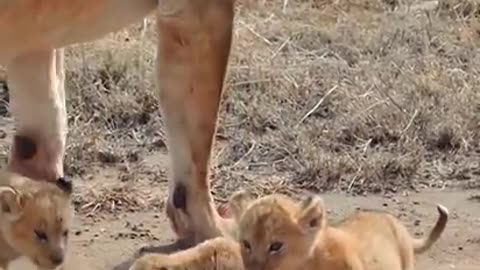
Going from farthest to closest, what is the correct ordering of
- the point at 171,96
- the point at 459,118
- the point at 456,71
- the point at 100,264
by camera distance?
the point at 456,71
the point at 459,118
the point at 100,264
the point at 171,96

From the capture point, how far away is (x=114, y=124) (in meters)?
6.29

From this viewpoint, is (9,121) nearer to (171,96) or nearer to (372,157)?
(372,157)

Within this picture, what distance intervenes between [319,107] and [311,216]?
2530 millimetres

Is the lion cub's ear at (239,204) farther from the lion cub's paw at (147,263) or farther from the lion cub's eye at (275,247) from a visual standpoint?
the lion cub's paw at (147,263)

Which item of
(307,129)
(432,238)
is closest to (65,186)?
(432,238)

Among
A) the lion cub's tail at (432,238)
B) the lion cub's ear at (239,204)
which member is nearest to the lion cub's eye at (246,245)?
the lion cub's ear at (239,204)

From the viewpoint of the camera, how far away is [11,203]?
404cm

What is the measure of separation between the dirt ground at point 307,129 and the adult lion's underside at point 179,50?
50 centimetres

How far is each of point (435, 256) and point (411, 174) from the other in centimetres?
84

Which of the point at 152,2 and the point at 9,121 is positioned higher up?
the point at 152,2

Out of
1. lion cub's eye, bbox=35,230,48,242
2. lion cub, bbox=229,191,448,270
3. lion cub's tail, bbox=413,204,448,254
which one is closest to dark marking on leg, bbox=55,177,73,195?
lion cub's eye, bbox=35,230,48,242

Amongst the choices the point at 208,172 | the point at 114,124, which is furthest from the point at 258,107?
the point at 208,172

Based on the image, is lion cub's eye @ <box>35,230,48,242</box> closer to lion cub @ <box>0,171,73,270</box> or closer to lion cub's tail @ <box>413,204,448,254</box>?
lion cub @ <box>0,171,73,270</box>

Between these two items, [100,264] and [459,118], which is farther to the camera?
[459,118]
